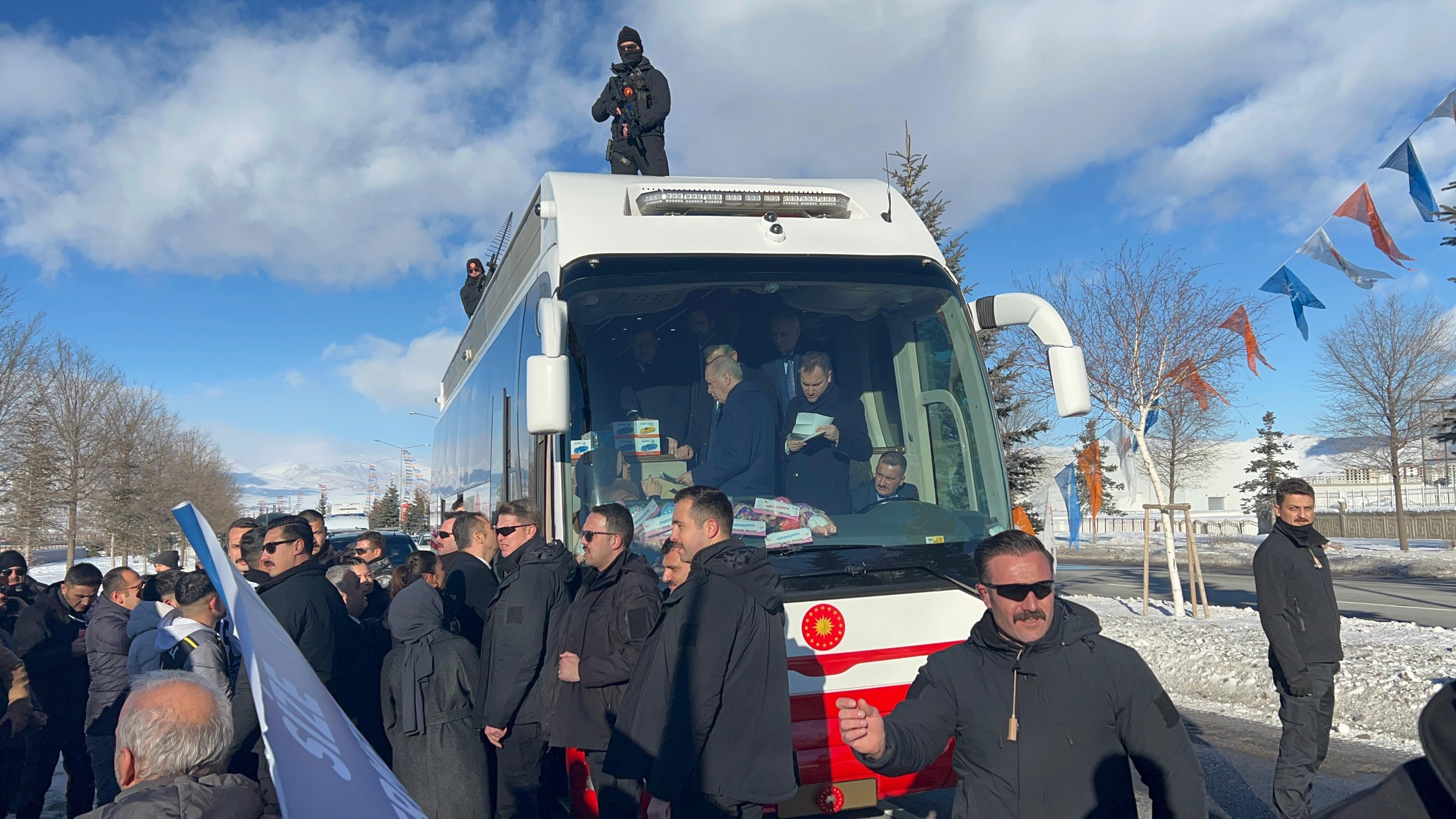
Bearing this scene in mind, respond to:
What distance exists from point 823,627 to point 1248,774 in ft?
13.6

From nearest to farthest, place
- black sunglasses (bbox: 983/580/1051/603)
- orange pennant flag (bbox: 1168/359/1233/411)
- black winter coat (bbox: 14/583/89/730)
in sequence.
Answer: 1. black sunglasses (bbox: 983/580/1051/603)
2. black winter coat (bbox: 14/583/89/730)
3. orange pennant flag (bbox: 1168/359/1233/411)

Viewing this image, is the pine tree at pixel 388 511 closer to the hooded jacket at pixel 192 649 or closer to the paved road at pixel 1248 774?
the paved road at pixel 1248 774

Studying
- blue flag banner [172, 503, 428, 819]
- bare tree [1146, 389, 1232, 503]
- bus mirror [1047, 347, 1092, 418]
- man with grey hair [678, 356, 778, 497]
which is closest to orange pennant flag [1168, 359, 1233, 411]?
bare tree [1146, 389, 1232, 503]

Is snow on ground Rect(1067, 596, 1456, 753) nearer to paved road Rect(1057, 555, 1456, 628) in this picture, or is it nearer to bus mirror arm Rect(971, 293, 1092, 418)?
bus mirror arm Rect(971, 293, 1092, 418)

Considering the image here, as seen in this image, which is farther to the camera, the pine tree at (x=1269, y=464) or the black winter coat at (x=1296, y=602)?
the pine tree at (x=1269, y=464)

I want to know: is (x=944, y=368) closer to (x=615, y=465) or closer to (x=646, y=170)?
(x=615, y=465)

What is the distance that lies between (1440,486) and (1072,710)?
82702 mm

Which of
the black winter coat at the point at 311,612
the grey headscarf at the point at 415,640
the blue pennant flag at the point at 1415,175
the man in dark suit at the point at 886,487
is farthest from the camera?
the blue pennant flag at the point at 1415,175

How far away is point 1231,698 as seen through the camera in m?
9.48

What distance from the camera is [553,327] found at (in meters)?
4.91

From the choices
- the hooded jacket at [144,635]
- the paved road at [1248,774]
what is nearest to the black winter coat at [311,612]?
the hooded jacket at [144,635]

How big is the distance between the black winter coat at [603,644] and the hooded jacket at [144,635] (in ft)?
Result: 7.12

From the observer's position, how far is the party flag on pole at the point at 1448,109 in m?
11.0

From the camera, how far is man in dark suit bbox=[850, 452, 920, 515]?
526 centimetres
